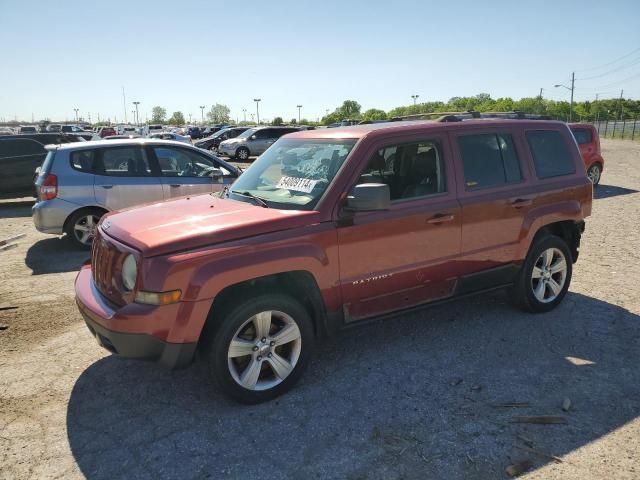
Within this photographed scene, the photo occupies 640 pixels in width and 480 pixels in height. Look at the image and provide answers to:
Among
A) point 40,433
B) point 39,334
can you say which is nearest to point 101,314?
point 40,433

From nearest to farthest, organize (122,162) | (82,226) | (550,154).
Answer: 1. (550,154)
2. (82,226)
3. (122,162)

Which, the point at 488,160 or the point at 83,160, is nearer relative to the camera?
the point at 488,160

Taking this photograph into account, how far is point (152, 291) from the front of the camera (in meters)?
3.09

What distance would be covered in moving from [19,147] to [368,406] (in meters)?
11.9

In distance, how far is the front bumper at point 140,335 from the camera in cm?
311

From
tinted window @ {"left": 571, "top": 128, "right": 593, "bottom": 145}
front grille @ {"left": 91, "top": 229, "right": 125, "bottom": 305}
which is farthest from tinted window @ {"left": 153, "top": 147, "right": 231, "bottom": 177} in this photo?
tinted window @ {"left": 571, "top": 128, "right": 593, "bottom": 145}

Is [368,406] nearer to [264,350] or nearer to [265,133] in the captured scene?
[264,350]

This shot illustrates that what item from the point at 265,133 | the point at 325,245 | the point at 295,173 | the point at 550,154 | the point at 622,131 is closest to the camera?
the point at 325,245

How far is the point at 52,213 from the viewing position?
24.7ft

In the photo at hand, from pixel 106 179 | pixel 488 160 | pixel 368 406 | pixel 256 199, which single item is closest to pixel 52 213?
pixel 106 179

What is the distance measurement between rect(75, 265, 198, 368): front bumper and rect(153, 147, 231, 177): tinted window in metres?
5.13

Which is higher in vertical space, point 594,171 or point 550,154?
point 550,154

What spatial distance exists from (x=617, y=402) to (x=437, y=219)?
181 centimetres

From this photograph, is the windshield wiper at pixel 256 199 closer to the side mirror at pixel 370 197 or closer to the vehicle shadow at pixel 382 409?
the side mirror at pixel 370 197
